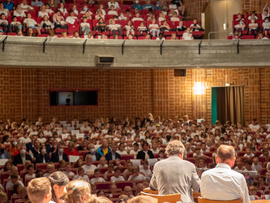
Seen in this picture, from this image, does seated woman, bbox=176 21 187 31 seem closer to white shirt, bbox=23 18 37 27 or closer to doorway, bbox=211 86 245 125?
doorway, bbox=211 86 245 125

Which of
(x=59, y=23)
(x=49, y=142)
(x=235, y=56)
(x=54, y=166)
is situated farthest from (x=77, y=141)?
(x=235, y=56)

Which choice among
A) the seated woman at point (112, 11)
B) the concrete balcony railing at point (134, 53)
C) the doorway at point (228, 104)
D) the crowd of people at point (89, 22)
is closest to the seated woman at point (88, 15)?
the crowd of people at point (89, 22)

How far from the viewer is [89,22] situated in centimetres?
1594

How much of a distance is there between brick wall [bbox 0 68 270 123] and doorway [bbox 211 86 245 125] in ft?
0.77

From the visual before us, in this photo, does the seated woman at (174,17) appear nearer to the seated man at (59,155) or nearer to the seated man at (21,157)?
the seated man at (59,155)

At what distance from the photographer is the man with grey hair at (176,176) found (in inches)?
183

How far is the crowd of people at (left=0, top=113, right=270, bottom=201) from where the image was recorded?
9.61 metres

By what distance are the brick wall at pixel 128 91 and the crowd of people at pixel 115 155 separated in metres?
3.66

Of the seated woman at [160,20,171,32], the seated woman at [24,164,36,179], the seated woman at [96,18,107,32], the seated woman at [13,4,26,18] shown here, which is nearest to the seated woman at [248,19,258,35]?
the seated woman at [160,20,171,32]

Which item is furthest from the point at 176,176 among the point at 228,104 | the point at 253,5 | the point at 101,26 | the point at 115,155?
the point at 253,5

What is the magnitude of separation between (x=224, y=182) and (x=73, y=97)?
16.7 m

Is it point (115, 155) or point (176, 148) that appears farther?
point (115, 155)

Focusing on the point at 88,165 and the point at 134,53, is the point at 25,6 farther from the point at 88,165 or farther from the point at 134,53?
the point at 88,165

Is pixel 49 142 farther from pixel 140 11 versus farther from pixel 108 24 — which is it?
pixel 140 11
